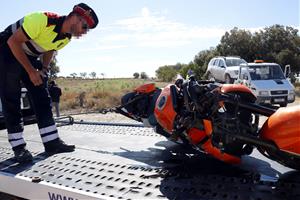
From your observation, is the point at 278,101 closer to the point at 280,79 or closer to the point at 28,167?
the point at 280,79

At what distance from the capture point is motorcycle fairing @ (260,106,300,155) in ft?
7.41

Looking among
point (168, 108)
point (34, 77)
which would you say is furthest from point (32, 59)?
point (168, 108)

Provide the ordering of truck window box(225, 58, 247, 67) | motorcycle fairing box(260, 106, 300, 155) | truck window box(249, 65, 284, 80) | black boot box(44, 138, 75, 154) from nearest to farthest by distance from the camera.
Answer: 1. motorcycle fairing box(260, 106, 300, 155)
2. black boot box(44, 138, 75, 154)
3. truck window box(249, 65, 284, 80)
4. truck window box(225, 58, 247, 67)

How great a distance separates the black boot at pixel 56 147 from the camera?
3.81 meters

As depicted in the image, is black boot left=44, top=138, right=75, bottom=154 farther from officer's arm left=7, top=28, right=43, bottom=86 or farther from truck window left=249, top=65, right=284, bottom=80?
truck window left=249, top=65, right=284, bottom=80

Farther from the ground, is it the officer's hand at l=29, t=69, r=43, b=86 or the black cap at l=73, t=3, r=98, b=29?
the black cap at l=73, t=3, r=98, b=29

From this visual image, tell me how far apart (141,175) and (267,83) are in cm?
1387

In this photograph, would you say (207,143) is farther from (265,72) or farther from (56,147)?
(265,72)

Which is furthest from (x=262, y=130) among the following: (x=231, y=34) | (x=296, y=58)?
(x=231, y=34)

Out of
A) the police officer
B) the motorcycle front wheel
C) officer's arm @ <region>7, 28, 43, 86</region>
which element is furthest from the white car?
the motorcycle front wheel

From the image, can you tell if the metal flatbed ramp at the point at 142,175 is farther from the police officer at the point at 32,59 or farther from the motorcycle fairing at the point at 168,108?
the motorcycle fairing at the point at 168,108

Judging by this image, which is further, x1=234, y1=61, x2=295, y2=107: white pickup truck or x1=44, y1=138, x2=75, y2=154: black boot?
x1=234, y1=61, x2=295, y2=107: white pickup truck

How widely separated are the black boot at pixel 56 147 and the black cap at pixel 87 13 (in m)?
1.21

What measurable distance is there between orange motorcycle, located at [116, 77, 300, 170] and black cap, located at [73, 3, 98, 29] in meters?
1.08
